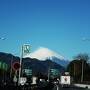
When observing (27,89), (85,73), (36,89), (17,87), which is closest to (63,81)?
(36,89)

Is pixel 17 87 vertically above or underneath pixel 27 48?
underneath

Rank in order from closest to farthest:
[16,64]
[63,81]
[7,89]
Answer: [16,64] → [7,89] → [63,81]

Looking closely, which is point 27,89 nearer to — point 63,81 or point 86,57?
point 63,81

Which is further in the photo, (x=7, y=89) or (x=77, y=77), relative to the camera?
(x=77, y=77)

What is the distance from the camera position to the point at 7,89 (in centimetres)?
3741

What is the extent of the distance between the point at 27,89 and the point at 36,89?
174 inches

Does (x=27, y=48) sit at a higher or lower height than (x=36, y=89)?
higher

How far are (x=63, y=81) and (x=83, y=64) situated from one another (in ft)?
427

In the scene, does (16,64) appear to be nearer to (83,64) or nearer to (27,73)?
(27,73)

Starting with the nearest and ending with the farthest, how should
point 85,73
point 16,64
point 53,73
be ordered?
1. point 16,64
2. point 85,73
3. point 53,73

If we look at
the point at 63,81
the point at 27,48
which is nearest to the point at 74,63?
the point at 63,81

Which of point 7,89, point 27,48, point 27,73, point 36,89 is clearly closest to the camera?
point 27,48

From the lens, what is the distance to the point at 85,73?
600 ft

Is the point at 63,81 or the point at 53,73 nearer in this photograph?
the point at 63,81
